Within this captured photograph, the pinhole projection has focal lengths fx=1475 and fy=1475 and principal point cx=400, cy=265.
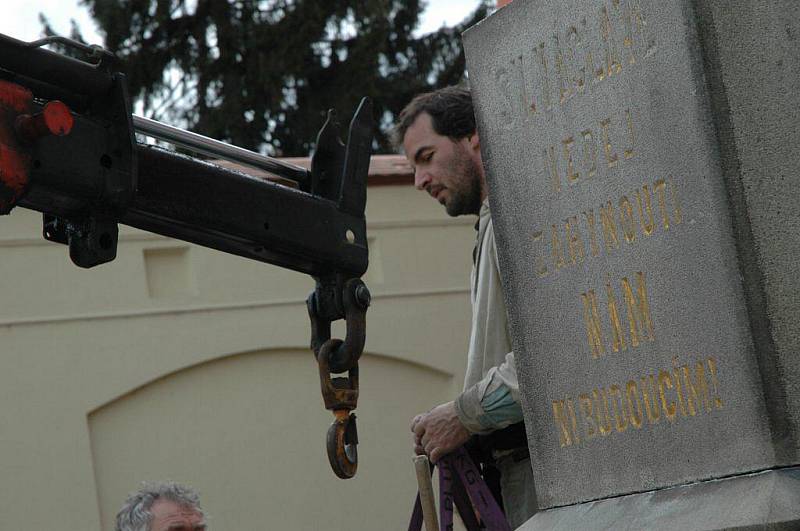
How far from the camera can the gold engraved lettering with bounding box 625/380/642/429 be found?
277 centimetres

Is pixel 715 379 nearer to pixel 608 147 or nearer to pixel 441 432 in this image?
pixel 608 147

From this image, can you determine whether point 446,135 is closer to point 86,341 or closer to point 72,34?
point 86,341

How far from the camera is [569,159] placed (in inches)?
116

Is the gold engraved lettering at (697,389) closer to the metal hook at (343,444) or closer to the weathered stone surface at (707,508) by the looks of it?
the weathered stone surface at (707,508)

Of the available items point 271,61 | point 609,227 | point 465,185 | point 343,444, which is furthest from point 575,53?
point 271,61

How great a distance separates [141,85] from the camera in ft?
56.1

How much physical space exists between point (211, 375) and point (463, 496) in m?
4.62

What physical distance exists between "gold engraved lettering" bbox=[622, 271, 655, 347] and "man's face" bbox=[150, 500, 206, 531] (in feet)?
7.16

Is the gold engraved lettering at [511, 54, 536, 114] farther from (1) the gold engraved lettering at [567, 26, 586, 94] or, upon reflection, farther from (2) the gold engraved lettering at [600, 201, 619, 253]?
(2) the gold engraved lettering at [600, 201, 619, 253]

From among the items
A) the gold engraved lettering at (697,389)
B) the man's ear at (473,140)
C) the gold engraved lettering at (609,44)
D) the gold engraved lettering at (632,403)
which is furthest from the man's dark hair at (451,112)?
the gold engraved lettering at (697,389)

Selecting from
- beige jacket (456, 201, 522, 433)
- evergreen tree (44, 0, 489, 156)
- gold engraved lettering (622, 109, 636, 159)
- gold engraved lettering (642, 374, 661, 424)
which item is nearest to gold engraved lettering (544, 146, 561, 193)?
gold engraved lettering (622, 109, 636, 159)

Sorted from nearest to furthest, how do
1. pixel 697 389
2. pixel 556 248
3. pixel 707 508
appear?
pixel 707 508
pixel 697 389
pixel 556 248

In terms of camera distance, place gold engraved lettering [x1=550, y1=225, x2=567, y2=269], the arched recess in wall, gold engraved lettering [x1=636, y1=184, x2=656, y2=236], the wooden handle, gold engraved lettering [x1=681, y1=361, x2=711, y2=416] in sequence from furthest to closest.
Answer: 1. the arched recess in wall
2. the wooden handle
3. gold engraved lettering [x1=550, y1=225, x2=567, y2=269]
4. gold engraved lettering [x1=636, y1=184, x2=656, y2=236]
5. gold engraved lettering [x1=681, y1=361, x2=711, y2=416]

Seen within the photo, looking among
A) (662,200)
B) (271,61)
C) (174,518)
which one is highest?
(271,61)
